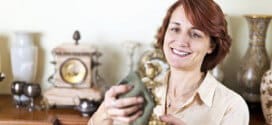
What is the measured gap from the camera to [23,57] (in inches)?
74.7

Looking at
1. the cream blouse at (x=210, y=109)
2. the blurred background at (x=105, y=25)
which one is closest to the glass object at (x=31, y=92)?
the blurred background at (x=105, y=25)

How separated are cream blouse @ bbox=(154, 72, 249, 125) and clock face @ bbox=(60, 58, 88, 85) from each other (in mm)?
537

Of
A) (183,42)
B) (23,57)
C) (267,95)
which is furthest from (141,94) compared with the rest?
(23,57)

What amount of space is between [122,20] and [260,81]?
66 cm

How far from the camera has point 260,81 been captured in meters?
1.74

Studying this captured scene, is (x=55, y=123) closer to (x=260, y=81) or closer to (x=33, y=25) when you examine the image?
(x=33, y=25)

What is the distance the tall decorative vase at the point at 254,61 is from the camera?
1.73 m

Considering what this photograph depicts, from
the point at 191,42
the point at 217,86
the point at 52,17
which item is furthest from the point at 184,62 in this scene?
the point at 52,17

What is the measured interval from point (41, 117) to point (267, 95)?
2.89 feet

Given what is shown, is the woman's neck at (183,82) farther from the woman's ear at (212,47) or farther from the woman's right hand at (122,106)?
the woman's right hand at (122,106)

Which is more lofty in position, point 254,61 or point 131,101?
point 131,101

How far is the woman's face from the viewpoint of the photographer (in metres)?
1.30

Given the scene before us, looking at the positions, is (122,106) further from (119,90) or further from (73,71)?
(73,71)

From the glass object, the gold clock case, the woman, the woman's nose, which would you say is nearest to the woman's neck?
the woman
